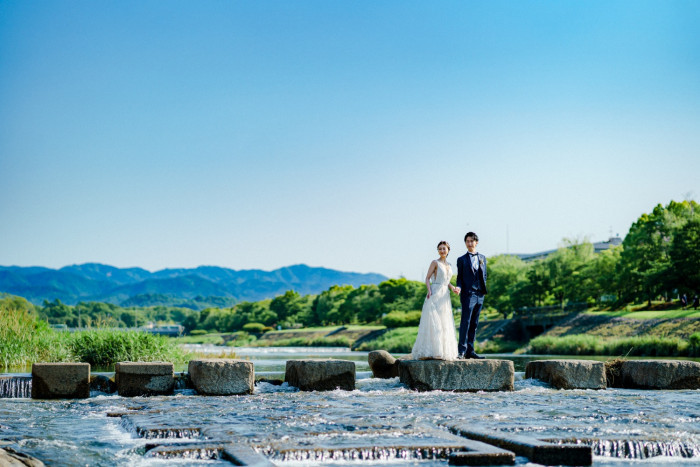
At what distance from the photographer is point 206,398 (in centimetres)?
1373

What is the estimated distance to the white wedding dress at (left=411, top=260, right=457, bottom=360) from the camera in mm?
15086

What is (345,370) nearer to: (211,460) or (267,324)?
(211,460)

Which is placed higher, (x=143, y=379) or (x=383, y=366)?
(x=143, y=379)

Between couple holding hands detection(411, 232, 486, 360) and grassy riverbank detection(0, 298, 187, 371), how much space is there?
1048cm

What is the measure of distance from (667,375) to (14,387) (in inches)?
579

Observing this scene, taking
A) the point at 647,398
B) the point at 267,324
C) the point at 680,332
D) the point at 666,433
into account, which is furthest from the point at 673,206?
the point at 267,324

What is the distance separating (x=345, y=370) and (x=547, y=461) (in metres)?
7.56

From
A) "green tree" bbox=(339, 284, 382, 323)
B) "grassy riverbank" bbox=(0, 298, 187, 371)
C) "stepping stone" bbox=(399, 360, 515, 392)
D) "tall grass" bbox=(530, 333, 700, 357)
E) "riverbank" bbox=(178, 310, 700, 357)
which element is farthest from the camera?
"green tree" bbox=(339, 284, 382, 323)

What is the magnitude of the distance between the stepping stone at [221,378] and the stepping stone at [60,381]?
88.0 inches

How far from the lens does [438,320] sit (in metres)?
15.1

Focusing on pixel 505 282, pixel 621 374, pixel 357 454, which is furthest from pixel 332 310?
pixel 357 454

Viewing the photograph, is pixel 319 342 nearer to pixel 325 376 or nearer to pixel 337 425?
pixel 325 376

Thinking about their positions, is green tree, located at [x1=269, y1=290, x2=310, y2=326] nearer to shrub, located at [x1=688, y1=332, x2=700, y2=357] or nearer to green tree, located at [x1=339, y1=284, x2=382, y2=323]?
green tree, located at [x1=339, y1=284, x2=382, y2=323]

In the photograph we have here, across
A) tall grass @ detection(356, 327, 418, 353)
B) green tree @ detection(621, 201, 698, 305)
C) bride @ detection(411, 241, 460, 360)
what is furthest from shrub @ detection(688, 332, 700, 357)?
bride @ detection(411, 241, 460, 360)
